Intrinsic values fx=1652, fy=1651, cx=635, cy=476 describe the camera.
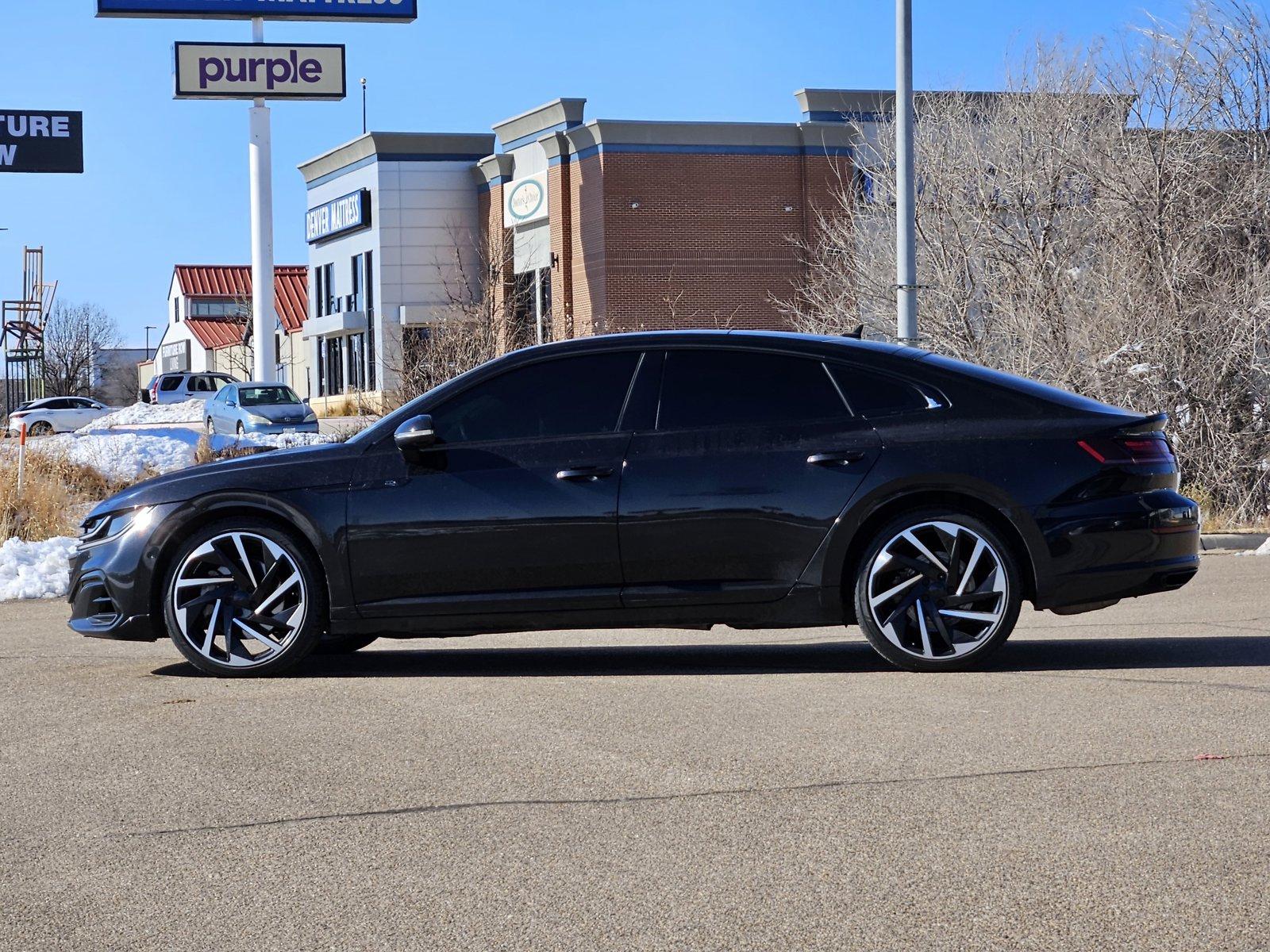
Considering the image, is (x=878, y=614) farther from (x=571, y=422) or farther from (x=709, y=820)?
(x=709, y=820)

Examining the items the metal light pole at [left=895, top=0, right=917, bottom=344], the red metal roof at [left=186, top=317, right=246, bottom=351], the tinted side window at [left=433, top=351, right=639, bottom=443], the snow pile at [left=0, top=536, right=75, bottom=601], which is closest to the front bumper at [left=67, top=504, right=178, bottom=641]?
the tinted side window at [left=433, top=351, right=639, bottom=443]

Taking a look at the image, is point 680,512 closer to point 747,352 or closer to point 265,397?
point 747,352

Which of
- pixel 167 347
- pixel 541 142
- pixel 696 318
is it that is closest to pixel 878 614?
pixel 696 318

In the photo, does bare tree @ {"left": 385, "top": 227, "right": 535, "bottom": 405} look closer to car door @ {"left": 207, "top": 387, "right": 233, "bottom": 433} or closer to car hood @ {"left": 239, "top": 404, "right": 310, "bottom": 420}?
car hood @ {"left": 239, "top": 404, "right": 310, "bottom": 420}

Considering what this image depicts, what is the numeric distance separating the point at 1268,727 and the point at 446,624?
3.53 meters

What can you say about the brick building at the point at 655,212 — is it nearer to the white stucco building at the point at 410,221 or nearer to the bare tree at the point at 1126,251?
the white stucco building at the point at 410,221

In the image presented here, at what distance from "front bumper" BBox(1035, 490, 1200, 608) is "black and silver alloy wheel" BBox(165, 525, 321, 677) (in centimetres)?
334

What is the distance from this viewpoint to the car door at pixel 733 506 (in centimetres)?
739

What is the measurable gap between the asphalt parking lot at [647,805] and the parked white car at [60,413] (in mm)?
39746

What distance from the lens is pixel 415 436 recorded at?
24.6 ft

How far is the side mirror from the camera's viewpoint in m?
7.49

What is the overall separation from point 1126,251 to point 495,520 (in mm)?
11791

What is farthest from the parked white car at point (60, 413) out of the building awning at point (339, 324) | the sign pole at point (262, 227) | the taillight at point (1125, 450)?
the taillight at point (1125, 450)

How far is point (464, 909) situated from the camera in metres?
4.03
